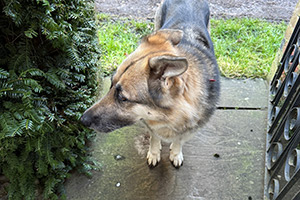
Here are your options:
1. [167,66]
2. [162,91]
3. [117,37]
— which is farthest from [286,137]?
[117,37]

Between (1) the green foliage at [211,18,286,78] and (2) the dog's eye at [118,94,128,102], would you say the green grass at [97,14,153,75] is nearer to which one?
(1) the green foliage at [211,18,286,78]

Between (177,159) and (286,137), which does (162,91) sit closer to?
(177,159)

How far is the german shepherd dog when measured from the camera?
1.95 metres

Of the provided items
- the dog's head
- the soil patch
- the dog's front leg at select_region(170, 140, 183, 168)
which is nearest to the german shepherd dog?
the dog's head

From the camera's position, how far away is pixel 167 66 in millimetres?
1814

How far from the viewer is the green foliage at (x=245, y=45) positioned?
14.1 ft

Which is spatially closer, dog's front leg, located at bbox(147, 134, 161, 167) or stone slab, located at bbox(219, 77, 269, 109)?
dog's front leg, located at bbox(147, 134, 161, 167)

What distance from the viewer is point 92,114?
7.24ft

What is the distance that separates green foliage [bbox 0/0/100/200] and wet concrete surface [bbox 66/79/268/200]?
346mm

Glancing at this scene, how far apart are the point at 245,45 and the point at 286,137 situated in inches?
117

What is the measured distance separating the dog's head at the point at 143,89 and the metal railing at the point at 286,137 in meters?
1.24

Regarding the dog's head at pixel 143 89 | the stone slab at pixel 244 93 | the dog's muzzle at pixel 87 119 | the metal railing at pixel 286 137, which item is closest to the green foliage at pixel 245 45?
the stone slab at pixel 244 93

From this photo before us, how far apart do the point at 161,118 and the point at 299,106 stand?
1431 mm

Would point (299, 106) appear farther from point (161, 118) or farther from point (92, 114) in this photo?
point (92, 114)
